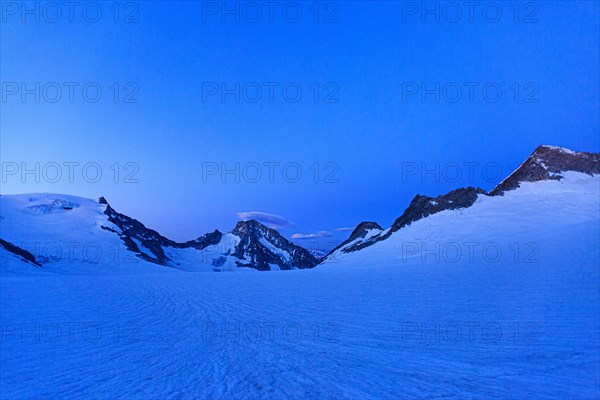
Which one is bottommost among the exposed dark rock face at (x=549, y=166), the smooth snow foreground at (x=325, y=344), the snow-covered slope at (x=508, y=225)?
the smooth snow foreground at (x=325, y=344)

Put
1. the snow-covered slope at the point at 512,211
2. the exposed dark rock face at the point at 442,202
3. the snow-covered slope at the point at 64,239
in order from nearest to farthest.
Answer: the snow-covered slope at the point at 512,211 < the exposed dark rock face at the point at 442,202 < the snow-covered slope at the point at 64,239

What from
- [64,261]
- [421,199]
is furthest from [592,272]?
[64,261]

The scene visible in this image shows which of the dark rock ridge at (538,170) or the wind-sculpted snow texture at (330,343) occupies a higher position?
the dark rock ridge at (538,170)

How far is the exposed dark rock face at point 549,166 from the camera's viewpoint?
53.3 m

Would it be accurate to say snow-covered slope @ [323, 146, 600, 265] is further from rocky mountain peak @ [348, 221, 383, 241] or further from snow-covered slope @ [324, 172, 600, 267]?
rocky mountain peak @ [348, 221, 383, 241]

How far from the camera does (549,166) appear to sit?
5747 cm

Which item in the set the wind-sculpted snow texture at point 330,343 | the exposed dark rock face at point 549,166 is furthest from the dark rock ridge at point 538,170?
the wind-sculpted snow texture at point 330,343

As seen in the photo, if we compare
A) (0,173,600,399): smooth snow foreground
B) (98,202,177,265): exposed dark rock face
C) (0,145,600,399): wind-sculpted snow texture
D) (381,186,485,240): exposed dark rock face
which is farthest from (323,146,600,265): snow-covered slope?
(98,202,177,265): exposed dark rock face

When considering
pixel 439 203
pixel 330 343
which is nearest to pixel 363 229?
pixel 439 203

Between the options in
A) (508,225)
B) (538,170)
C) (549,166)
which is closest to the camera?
(508,225)

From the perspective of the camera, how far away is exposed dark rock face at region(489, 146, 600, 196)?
5334 cm

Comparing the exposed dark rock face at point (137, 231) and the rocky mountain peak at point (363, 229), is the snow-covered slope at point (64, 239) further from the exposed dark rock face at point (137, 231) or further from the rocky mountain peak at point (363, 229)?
the rocky mountain peak at point (363, 229)

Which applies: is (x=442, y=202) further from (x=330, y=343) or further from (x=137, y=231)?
(x=137, y=231)

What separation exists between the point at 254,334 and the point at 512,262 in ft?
61.3
